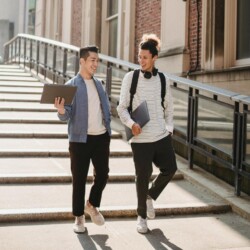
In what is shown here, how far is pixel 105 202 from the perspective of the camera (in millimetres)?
4707

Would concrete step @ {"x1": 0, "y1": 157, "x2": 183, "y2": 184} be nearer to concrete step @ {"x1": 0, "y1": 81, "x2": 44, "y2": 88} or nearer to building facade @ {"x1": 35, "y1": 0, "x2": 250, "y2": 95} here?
building facade @ {"x1": 35, "y1": 0, "x2": 250, "y2": 95}

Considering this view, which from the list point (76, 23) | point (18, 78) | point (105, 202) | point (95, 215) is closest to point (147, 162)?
point (95, 215)

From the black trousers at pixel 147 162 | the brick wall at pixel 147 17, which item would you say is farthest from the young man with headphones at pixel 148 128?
the brick wall at pixel 147 17

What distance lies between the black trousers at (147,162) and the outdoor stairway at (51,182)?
0.56m

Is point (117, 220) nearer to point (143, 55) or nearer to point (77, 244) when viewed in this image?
point (77, 244)

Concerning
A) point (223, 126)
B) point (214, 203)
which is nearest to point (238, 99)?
point (223, 126)

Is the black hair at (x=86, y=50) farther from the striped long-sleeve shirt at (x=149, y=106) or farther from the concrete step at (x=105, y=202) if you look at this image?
the concrete step at (x=105, y=202)

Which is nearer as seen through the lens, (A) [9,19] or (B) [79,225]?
(B) [79,225]

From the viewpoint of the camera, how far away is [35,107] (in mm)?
9078

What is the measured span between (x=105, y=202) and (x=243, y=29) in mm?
5043

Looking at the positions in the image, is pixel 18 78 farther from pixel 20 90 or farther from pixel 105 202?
pixel 105 202

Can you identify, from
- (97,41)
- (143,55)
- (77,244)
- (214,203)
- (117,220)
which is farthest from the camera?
(97,41)

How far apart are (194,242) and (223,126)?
1935mm

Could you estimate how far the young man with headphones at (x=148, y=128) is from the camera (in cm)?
395
